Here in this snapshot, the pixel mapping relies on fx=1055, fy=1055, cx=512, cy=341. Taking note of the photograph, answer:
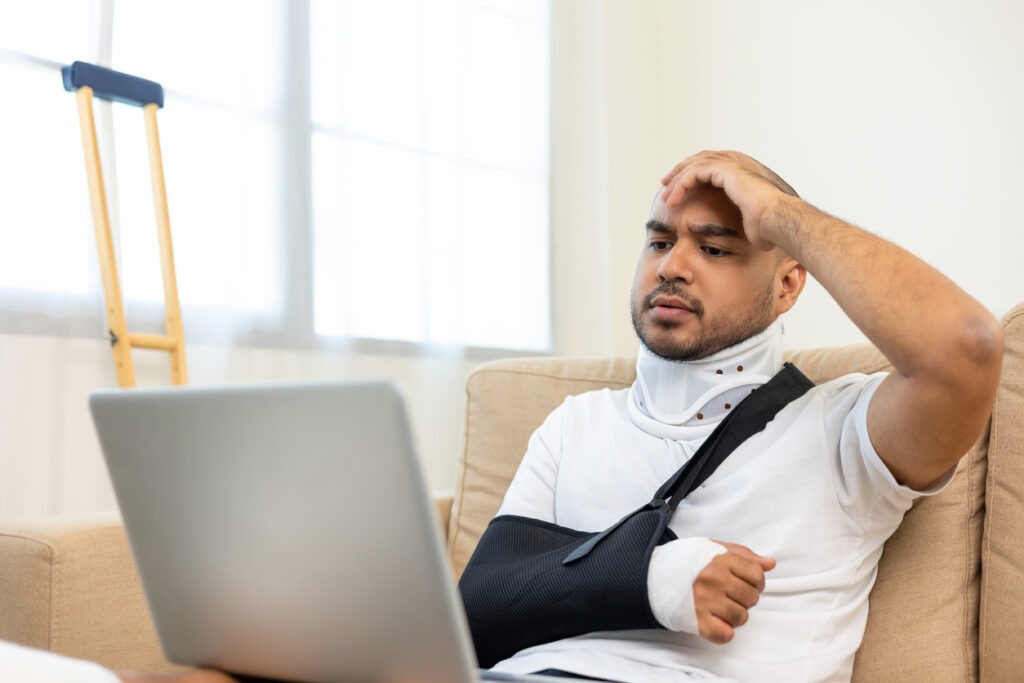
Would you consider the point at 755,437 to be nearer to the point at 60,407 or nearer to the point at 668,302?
the point at 668,302

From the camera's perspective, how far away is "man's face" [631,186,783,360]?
151cm

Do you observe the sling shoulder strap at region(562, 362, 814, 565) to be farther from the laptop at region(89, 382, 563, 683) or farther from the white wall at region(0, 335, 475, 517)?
the white wall at region(0, 335, 475, 517)

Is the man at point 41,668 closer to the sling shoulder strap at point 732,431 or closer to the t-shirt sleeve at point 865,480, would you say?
the sling shoulder strap at point 732,431

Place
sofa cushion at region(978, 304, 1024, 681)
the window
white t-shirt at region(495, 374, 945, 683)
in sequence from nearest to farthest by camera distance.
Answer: white t-shirt at region(495, 374, 945, 683) → sofa cushion at region(978, 304, 1024, 681) → the window

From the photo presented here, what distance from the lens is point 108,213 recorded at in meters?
2.30

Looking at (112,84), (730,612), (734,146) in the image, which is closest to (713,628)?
(730,612)

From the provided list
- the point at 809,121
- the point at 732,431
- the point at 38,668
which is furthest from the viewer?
the point at 809,121

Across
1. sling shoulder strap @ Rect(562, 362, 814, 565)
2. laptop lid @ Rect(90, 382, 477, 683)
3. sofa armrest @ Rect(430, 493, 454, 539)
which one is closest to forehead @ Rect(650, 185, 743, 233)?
sling shoulder strap @ Rect(562, 362, 814, 565)

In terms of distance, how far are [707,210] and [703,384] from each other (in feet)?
0.82

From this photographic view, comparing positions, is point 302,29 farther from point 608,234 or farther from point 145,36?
point 608,234

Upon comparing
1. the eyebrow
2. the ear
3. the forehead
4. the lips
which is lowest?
the lips

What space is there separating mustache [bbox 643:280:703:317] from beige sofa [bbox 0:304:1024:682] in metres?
0.40

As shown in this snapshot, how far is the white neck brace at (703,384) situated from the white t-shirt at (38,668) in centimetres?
86

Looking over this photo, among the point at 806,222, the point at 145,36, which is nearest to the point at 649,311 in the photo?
the point at 806,222
